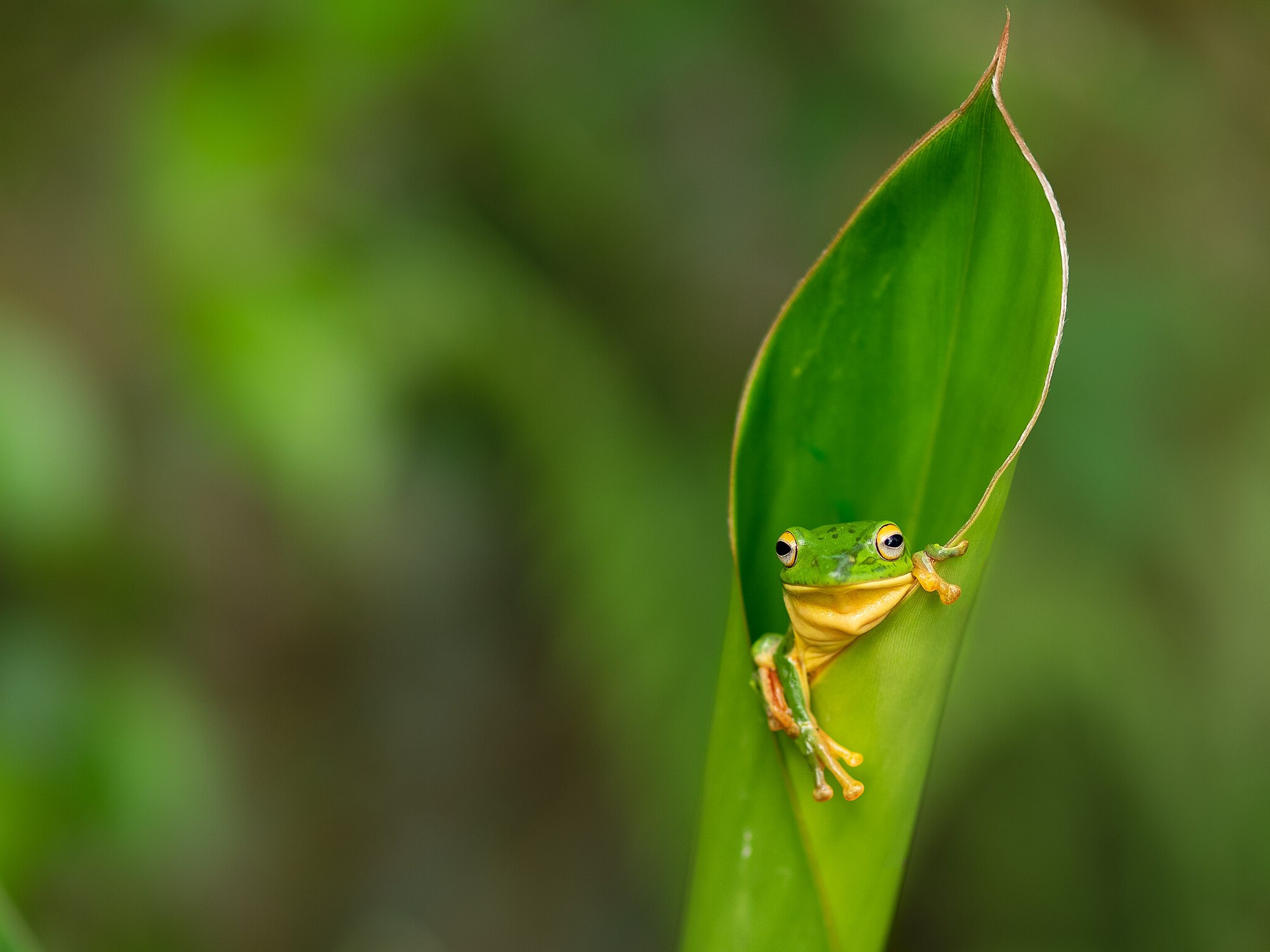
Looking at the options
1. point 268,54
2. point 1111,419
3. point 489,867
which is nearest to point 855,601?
point 268,54

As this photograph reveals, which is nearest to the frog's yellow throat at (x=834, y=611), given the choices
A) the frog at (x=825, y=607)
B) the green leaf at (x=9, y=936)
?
the frog at (x=825, y=607)

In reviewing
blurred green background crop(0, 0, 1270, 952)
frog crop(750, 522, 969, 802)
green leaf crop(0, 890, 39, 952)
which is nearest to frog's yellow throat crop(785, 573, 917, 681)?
frog crop(750, 522, 969, 802)

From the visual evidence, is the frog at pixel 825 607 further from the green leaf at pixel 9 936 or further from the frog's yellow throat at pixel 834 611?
the green leaf at pixel 9 936

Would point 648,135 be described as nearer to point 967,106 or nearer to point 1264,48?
point 1264,48

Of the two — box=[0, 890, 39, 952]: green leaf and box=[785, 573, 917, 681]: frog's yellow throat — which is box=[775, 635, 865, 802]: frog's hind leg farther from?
box=[0, 890, 39, 952]: green leaf

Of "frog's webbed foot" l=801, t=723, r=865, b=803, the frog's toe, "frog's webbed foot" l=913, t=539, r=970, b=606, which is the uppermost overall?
"frog's webbed foot" l=913, t=539, r=970, b=606

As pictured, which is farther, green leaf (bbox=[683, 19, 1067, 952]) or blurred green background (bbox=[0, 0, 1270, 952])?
blurred green background (bbox=[0, 0, 1270, 952])
